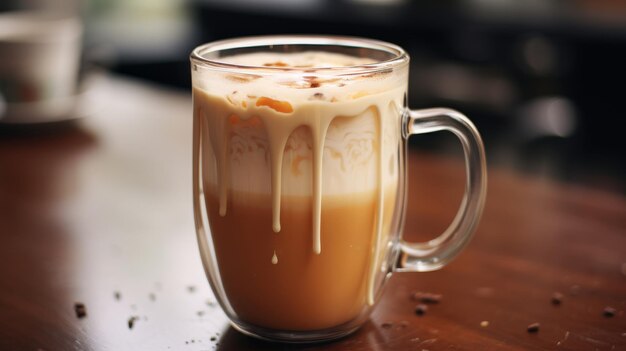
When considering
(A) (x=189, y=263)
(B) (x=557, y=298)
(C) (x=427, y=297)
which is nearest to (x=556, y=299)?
(B) (x=557, y=298)

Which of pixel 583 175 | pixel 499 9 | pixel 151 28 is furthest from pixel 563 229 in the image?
pixel 151 28

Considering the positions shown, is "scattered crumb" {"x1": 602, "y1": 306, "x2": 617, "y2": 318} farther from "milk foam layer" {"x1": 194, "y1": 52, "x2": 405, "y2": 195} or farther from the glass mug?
"milk foam layer" {"x1": 194, "y1": 52, "x2": 405, "y2": 195}

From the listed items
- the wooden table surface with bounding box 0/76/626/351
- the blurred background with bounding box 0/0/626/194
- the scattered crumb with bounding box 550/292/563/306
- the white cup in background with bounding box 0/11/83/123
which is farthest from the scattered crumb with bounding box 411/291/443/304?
the blurred background with bounding box 0/0/626/194

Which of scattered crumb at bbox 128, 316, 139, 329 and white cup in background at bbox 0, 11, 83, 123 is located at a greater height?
white cup in background at bbox 0, 11, 83, 123

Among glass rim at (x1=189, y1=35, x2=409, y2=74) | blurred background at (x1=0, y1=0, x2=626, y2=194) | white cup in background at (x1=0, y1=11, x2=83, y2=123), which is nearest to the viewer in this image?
glass rim at (x1=189, y1=35, x2=409, y2=74)

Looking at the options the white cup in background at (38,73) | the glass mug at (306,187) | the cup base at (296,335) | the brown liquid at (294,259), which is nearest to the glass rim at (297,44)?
the glass mug at (306,187)

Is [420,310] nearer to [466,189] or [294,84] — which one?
[466,189]

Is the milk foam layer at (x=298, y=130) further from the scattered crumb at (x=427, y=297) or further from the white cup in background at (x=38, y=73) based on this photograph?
the white cup in background at (x=38, y=73)

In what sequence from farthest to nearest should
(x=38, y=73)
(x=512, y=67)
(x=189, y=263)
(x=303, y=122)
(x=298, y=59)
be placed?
(x=512, y=67) → (x=38, y=73) → (x=189, y=263) → (x=298, y=59) → (x=303, y=122)
